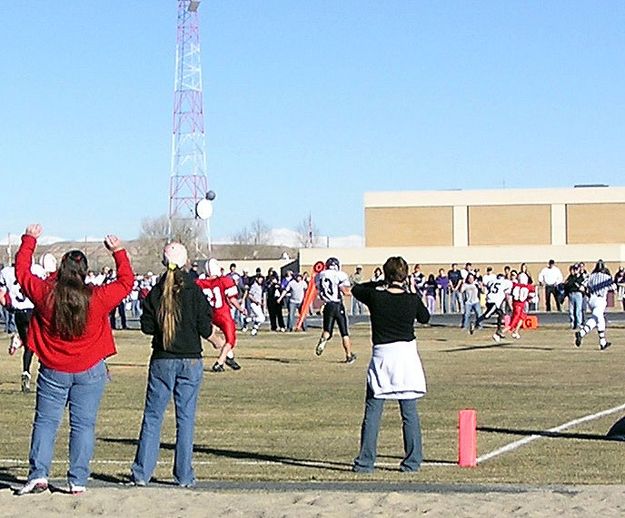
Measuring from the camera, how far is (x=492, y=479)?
11.7 m

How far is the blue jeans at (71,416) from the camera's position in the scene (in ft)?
34.8

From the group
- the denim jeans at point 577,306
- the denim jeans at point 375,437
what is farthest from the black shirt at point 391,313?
the denim jeans at point 577,306

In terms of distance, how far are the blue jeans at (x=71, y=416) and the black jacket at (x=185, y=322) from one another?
0.64 meters

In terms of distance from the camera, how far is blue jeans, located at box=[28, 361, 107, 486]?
34.8 ft

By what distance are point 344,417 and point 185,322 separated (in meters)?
5.77

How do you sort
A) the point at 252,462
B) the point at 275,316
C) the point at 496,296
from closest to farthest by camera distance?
1. the point at 252,462
2. the point at 496,296
3. the point at 275,316

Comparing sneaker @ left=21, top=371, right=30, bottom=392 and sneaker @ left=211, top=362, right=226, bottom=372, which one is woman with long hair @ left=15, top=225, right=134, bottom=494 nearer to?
sneaker @ left=21, top=371, right=30, bottom=392

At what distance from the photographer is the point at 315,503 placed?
34.0 ft

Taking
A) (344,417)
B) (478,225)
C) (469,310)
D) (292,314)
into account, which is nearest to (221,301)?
(344,417)

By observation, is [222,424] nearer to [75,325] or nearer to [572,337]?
[75,325]

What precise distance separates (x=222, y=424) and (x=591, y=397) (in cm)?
543

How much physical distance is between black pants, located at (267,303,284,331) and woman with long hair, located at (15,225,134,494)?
101 ft

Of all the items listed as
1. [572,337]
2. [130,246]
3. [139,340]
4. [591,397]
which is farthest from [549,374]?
[130,246]

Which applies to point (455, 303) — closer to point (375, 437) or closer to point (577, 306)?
point (577, 306)
